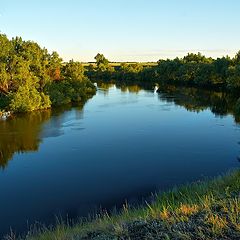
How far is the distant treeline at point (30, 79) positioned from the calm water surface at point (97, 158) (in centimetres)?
592

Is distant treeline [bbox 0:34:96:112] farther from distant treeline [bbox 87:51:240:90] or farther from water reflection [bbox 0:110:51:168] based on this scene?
distant treeline [bbox 87:51:240:90]

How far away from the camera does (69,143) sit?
3734 centimetres

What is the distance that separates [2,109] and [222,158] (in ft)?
128

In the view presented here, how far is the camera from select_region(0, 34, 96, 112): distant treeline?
58.7 meters

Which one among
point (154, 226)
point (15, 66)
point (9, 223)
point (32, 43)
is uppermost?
point (32, 43)

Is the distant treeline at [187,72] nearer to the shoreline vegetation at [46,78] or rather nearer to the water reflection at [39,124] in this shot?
the shoreline vegetation at [46,78]

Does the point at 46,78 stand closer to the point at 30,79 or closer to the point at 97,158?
the point at 30,79

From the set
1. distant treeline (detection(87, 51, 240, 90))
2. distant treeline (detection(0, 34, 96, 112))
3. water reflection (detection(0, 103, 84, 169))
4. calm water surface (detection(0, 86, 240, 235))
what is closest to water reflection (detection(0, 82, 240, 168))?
water reflection (detection(0, 103, 84, 169))

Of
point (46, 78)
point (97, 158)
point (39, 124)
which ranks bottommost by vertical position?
point (97, 158)

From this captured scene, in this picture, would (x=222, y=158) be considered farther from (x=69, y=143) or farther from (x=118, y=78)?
(x=118, y=78)

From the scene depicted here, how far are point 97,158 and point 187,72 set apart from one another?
90.5m

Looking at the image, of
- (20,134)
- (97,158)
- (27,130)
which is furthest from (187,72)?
(97,158)

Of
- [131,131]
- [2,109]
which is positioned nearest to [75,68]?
[2,109]

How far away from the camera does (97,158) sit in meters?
32.2
